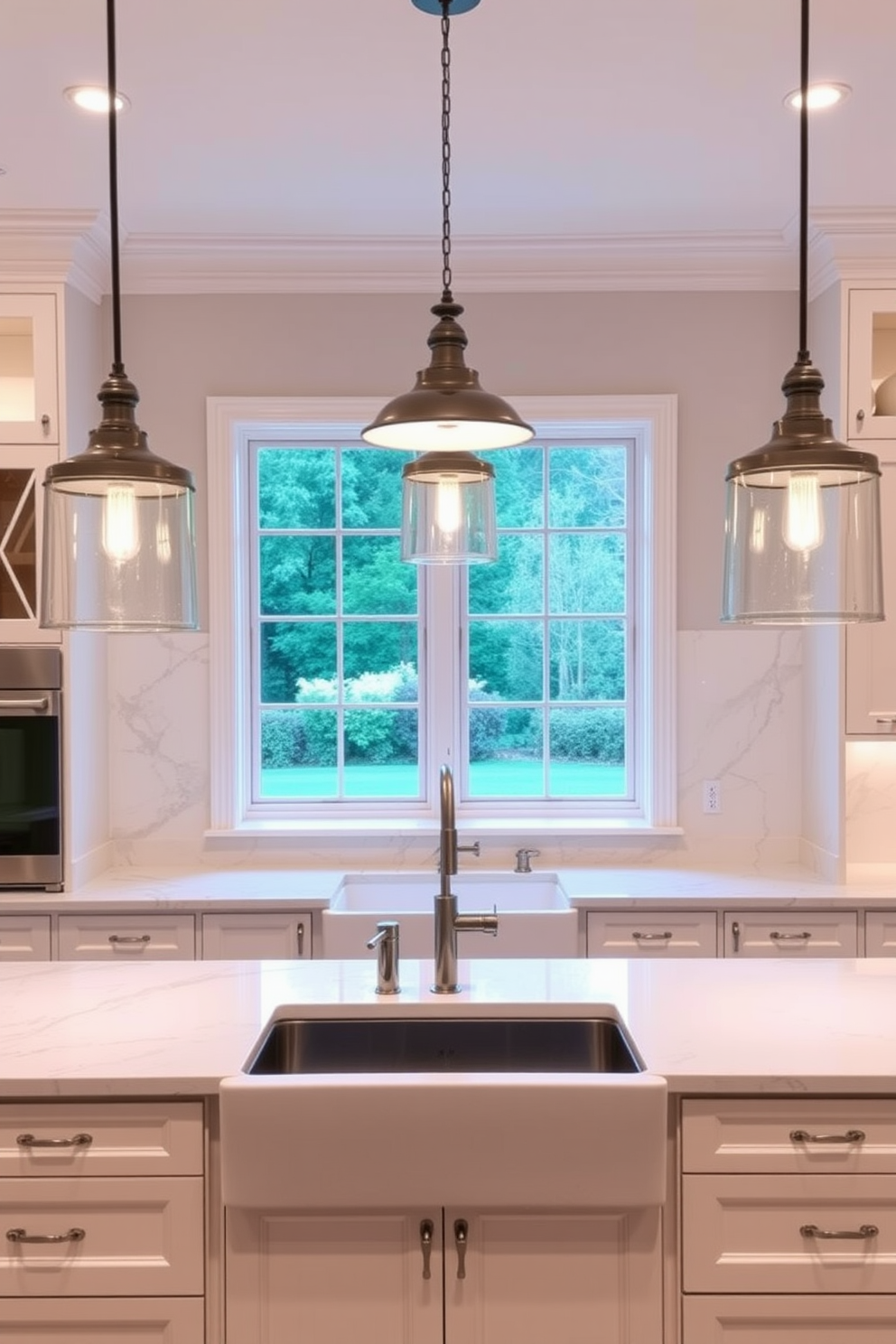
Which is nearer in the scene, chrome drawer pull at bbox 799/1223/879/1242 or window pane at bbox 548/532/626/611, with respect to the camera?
chrome drawer pull at bbox 799/1223/879/1242

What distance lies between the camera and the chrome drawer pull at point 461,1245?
1.66 m

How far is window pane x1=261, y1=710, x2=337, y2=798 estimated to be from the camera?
3.82m

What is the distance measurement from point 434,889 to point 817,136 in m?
2.42

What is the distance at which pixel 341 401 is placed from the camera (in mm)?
3598

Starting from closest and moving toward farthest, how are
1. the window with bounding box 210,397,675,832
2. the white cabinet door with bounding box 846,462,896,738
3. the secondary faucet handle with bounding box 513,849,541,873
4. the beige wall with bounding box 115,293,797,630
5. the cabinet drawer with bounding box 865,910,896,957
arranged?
the cabinet drawer with bounding box 865,910,896,957, the white cabinet door with bounding box 846,462,896,738, the secondary faucet handle with bounding box 513,849,541,873, the beige wall with bounding box 115,293,797,630, the window with bounding box 210,397,675,832

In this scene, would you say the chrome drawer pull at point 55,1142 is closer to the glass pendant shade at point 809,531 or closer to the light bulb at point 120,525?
the light bulb at point 120,525

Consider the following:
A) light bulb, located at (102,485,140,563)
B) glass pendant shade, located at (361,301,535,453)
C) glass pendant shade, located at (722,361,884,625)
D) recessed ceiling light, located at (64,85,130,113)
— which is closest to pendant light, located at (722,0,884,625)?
glass pendant shade, located at (722,361,884,625)

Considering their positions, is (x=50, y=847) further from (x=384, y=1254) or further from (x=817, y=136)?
(x=817, y=136)

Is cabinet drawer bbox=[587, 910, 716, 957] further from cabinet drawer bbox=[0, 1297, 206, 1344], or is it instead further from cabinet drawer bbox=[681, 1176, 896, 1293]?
cabinet drawer bbox=[0, 1297, 206, 1344]

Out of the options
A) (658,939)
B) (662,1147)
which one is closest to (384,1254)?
(662,1147)

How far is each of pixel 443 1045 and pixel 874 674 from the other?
1.93 metres

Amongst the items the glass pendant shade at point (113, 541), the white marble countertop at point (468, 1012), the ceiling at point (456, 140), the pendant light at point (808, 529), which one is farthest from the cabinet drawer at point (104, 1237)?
the ceiling at point (456, 140)

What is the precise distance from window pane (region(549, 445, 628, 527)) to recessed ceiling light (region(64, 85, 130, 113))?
1.78 metres

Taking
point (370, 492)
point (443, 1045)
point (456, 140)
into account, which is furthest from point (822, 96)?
point (443, 1045)
